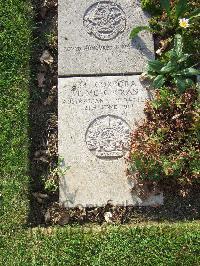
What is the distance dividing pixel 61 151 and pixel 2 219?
0.79 meters

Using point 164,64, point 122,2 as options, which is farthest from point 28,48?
point 164,64

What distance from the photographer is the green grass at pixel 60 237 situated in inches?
175

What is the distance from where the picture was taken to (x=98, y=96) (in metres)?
4.93

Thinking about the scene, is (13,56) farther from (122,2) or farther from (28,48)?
(122,2)

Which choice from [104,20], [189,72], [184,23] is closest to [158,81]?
[189,72]

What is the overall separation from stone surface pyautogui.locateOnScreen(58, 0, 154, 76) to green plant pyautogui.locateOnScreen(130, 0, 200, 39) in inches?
3.5

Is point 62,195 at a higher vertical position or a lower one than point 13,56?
lower

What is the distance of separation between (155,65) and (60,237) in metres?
1.76

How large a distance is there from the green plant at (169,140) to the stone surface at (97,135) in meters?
0.15

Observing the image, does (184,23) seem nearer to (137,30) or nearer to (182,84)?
(137,30)

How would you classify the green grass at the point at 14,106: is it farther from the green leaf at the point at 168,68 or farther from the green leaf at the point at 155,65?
the green leaf at the point at 168,68

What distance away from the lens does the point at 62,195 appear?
473 cm

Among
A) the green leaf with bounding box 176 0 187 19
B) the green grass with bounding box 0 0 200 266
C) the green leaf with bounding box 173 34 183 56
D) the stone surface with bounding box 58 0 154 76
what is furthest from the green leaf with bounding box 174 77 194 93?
the green grass with bounding box 0 0 200 266

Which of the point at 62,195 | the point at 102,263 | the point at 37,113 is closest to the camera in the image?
the point at 102,263
